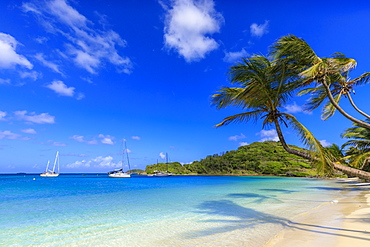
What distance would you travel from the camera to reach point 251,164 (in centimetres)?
10206

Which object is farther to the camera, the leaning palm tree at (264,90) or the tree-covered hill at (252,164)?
the tree-covered hill at (252,164)

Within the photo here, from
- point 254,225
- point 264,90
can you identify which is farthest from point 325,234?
point 264,90

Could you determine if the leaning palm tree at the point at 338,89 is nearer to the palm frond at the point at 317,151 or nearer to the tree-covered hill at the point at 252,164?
the palm frond at the point at 317,151

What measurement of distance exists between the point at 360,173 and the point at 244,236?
10.6ft

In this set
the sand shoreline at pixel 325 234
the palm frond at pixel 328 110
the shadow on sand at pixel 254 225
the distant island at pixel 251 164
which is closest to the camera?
the sand shoreline at pixel 325 234

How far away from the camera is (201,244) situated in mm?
5316

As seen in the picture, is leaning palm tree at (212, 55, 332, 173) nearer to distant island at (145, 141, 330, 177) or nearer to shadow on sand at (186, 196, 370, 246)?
shadow on sand at (186, 196, 370, 246)

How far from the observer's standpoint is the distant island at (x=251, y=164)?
8869 cm

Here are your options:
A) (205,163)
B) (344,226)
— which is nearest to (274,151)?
(205,163)

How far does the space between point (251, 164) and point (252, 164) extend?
468mm

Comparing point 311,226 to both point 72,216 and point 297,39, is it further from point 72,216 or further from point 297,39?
point 72,216

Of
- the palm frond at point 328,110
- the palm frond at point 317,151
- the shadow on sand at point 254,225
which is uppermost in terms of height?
the palm frond at point 328,110

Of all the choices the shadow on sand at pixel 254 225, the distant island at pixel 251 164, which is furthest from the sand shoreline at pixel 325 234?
the distant island at pixel 251 164

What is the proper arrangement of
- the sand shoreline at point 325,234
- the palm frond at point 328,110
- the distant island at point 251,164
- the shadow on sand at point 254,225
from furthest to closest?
the distant island at point 251,164, the palm frond at point 328,110, the shadow on sand at point 254,225, the sand shoreline at point 325,234
